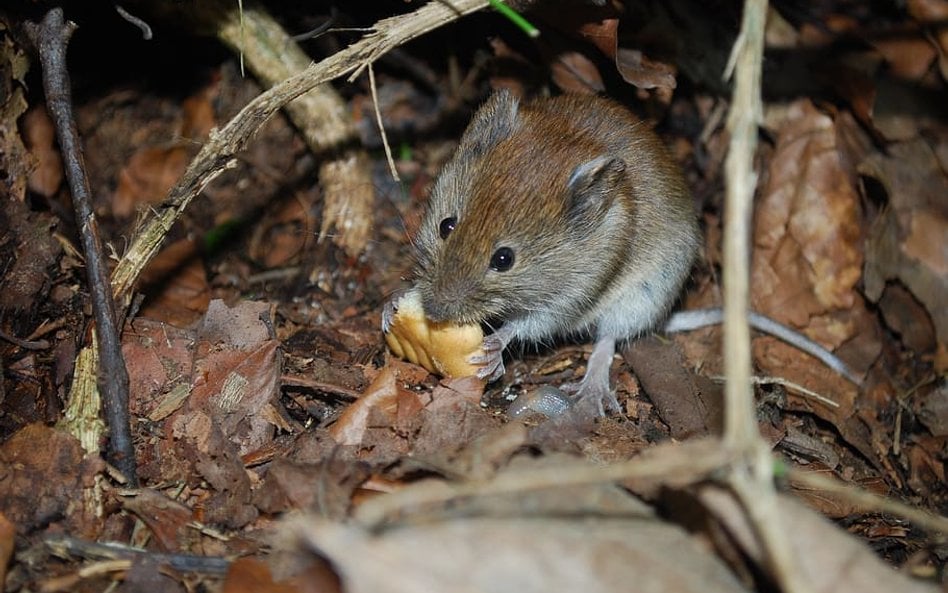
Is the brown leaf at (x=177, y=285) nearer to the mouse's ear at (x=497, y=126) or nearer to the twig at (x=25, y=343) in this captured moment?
the twig at (x=25, y=343)

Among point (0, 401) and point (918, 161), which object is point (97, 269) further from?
point (918, 161)

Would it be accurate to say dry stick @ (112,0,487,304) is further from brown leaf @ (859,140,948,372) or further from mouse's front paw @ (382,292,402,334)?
brown leaf @ (859,140,948,372)

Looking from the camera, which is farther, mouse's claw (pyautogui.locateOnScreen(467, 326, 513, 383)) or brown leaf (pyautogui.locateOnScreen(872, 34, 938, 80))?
brown leaf (pyautogui.locateOnScreen(872, 34, 938, 80))

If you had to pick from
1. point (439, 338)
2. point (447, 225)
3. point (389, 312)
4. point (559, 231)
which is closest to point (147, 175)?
point (389, 312)

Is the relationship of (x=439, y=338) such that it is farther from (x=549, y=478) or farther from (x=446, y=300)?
(x=549, y=478)

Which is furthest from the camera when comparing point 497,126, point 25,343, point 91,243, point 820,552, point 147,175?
point 147,175

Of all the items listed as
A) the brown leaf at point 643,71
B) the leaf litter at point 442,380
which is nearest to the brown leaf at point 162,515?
the leaf litter at point 442,380

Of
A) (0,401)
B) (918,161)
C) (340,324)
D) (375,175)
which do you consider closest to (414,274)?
(340,324)

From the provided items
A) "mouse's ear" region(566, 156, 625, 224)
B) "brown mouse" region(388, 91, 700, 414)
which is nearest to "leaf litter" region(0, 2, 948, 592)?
"brown mouse" region(388, 91, 700, 414)
